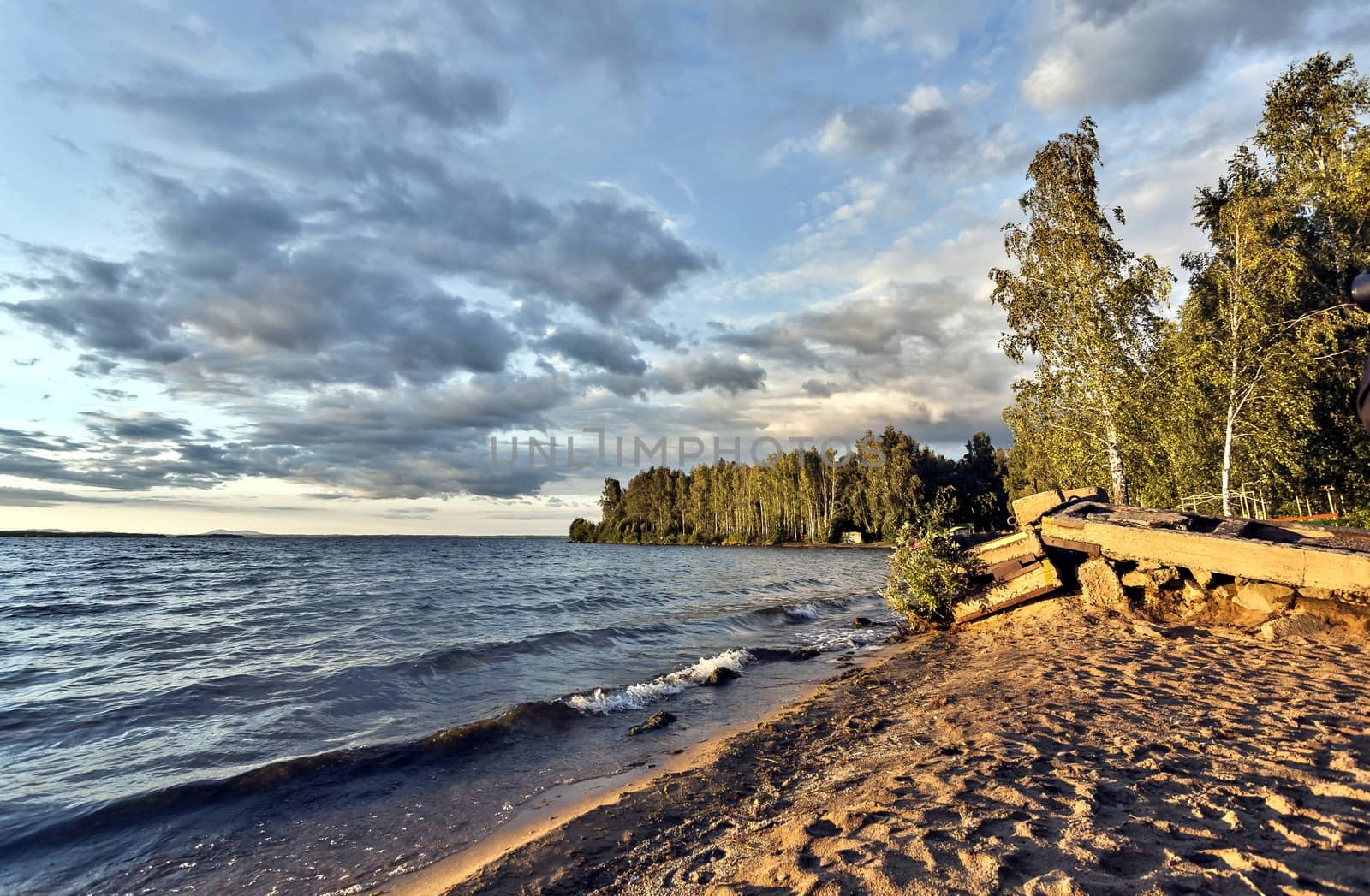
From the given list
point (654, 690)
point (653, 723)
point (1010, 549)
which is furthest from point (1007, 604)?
point (653, 723)

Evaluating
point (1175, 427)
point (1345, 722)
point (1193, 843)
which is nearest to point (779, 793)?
point (1193, 843)

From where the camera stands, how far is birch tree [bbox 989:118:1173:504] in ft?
71.4

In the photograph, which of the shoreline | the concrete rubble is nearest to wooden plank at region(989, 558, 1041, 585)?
the concrete rubble

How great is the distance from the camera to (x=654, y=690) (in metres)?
12.1

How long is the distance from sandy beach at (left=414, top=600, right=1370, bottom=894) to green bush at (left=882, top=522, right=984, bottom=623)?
551cm

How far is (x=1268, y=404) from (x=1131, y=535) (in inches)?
545

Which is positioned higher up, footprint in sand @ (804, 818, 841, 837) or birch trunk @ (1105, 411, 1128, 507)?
birch trunk @ (1105, 411, 1128, 507)

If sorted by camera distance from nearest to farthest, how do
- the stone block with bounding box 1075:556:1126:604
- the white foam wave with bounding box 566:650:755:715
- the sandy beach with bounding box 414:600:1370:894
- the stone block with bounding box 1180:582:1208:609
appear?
the sandy beach with bounding box 414:600:1370:894 < the white foam wave with bounding box 566:650:755:715 < the stone block with bounding box 1180:582:1208:609 < the stone block with bounding box 1075:556:1126:604

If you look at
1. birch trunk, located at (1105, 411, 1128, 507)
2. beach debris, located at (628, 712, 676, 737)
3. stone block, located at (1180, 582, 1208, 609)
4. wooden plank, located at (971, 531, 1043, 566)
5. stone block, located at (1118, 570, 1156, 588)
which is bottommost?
beach debris, located at (628, 712, 676, 737)

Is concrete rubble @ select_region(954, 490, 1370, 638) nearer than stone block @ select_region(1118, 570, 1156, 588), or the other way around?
concrete rubble @ select_region(954, 490, 1370, 638)

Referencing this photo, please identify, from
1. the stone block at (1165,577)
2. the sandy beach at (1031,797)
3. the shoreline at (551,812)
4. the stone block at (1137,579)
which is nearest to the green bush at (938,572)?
the stone block at (1137,579)

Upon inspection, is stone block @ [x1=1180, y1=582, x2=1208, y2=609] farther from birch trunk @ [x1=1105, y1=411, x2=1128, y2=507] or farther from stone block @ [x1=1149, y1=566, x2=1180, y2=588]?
birch trunk @ [x1=1105, y1=411, x2=1128, y2=507]

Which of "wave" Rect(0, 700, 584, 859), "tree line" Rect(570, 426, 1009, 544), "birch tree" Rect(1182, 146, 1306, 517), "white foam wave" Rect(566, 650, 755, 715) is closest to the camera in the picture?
"wave" Rect(0, 700, 584, 859)

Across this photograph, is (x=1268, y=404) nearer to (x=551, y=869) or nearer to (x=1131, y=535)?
(x=1131, y=535)
